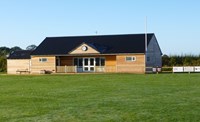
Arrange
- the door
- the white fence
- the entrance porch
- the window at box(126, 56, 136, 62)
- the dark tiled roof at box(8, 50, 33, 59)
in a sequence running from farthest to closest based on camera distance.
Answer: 1. the dark tiled roof at box(8, 50, 33, 59)
2. the door
3. the entrance porch
4. the window at box(126, 56, 136, 62)
5. the white fence

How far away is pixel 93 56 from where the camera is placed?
52.5 m

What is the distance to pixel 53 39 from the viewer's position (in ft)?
193

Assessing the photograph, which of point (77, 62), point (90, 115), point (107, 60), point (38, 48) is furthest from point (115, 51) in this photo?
point (90, 115)

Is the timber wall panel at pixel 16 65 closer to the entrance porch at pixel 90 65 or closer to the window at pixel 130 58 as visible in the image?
the entrance porch at pixel 90 65

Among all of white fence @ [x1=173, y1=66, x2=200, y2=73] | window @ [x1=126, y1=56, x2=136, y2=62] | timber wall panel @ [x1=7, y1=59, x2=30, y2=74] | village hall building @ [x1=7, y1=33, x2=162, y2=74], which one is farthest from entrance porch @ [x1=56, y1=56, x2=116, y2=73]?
white fence @ [x1=173, y1=66, x2=200, y2=73]

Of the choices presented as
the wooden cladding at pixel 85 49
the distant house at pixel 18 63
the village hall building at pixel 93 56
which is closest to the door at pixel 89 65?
the village hall building at pixel 93 56

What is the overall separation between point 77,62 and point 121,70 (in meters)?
6.70

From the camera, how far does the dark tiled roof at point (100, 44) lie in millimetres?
51375

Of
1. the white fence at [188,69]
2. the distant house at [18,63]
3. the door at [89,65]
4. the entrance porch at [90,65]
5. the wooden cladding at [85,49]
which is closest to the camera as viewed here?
the white fence at [188,69]

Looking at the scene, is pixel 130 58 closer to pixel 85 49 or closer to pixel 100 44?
pixel 85 49

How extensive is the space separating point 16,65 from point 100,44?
40.4ft

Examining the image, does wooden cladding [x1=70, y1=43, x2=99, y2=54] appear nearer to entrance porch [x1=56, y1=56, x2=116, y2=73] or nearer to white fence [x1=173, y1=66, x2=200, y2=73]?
entrance porch [x1=56, y1=56, x2=116, y2=73]

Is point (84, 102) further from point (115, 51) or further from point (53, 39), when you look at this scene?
point (53, 39)

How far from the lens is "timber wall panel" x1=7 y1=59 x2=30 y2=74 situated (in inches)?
2239
